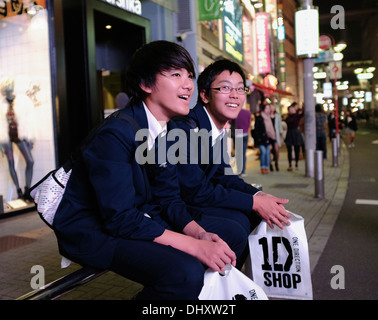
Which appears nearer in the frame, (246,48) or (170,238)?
(170,238)

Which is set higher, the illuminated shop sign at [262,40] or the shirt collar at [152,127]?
the illuminated shop sign at [262,40]

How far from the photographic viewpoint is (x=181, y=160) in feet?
7.57

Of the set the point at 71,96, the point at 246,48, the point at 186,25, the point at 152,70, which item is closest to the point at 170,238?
the point at 152,70

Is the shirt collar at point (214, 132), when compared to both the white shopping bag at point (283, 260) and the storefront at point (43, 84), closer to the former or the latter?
the white shopping bag at point (283, 260)

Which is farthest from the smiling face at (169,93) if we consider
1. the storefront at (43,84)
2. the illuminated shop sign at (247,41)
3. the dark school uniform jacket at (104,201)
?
the illuminated shop sign at (247,41)

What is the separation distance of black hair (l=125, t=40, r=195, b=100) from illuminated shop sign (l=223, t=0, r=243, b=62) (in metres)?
15.5

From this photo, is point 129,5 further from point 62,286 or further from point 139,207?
point 62,286

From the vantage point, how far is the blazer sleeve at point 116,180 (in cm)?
164

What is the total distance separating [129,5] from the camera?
9.12m

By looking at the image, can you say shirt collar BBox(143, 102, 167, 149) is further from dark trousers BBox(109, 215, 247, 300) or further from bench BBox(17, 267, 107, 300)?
bench BBox(17, 267, 107, 300)

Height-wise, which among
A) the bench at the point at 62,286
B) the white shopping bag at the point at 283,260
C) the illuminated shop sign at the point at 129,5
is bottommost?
the white shopping bag at the point at 283,260
